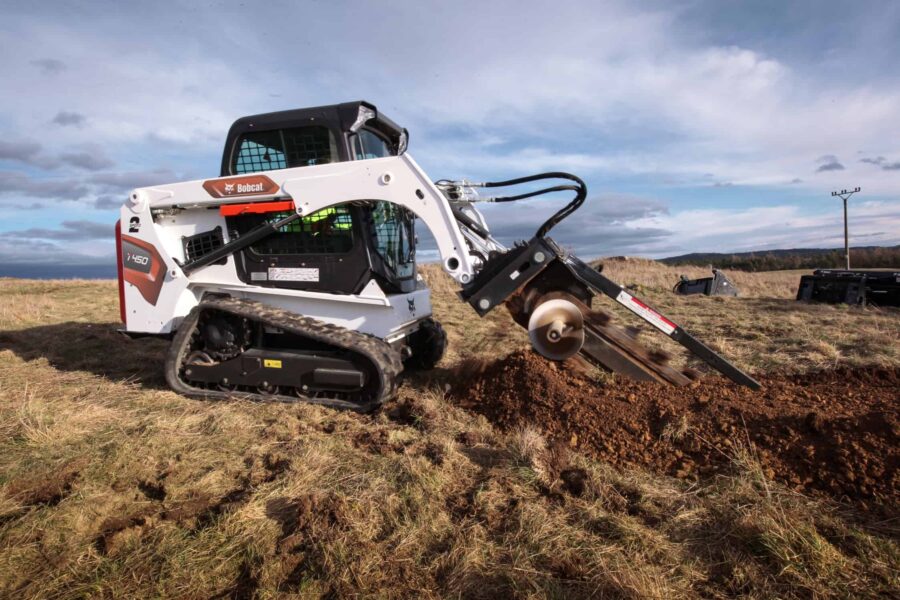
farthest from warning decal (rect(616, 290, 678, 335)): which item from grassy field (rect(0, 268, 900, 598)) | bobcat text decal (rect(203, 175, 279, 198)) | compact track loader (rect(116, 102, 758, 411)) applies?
bobcat text decal (rect(203, 175, 279, 198))

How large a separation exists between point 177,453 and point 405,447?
5.64 ft

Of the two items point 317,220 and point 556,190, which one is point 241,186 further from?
point 556,190

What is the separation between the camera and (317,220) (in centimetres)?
545

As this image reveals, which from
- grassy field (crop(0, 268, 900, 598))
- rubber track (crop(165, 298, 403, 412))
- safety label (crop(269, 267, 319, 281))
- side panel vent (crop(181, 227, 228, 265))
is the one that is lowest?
grassy field (crop(0, 268, 900, 598))

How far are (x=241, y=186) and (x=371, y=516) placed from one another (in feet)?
12.2

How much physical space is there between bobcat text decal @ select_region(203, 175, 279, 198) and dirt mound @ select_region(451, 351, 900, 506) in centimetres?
277

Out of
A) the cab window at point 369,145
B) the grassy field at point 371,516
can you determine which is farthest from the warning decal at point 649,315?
the cab window at point 369,145

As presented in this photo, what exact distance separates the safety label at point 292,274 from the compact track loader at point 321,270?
15 mm

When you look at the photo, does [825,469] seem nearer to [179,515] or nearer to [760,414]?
[760,414]

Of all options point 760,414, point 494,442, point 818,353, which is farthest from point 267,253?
point 818,353

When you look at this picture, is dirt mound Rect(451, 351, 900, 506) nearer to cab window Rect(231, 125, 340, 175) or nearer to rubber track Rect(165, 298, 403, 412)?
rubber track Rect(165, 298, 403, 412)

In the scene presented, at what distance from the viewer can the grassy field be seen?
2523 millimetres

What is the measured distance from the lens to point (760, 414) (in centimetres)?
392

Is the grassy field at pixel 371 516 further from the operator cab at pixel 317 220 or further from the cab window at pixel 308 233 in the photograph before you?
the cab window at pixel 308 233
